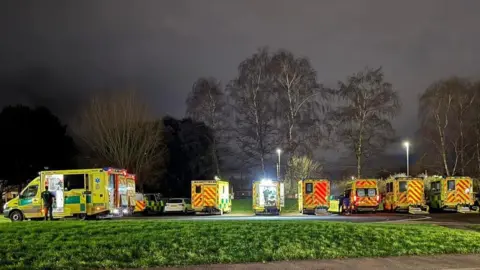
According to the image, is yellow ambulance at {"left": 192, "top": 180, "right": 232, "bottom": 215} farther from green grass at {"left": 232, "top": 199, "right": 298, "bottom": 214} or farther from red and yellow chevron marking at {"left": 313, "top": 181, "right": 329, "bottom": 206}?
red and yellow chevron marking at {"left": 313, "top": 181, "right": 329, "bottom": 206}

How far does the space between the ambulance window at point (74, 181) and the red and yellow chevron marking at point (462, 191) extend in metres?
26.5

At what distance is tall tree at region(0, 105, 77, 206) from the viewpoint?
57.6m

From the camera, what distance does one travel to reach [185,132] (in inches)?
2522

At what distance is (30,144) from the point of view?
58375 millimetres

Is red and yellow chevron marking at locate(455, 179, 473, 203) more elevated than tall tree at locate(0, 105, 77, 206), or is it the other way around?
tall tree at locate(0, 105, 77, 206)

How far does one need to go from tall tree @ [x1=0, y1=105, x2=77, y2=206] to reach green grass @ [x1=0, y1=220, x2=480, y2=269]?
1714 inches

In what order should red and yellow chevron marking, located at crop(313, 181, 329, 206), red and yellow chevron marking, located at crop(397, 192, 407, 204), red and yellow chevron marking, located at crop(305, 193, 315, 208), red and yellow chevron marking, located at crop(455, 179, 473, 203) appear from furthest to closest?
red and yellow chevron marking, located at crop(397, 192, 407, 204)
red and yellow chevron marking, located at crop(455, 179, 473, 203)
red and yellow chevron marking, located at crop(305, 193, 315, 208)
red and yellow chevron marking, located at crop(313, 181, 329, 206)

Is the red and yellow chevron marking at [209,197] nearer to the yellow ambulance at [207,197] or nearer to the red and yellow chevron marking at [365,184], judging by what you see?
the yellow ambulance at [207,197]

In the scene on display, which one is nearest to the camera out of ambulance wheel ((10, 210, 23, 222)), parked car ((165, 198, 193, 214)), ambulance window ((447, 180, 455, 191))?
ambulance wheel ((10, 210, 23, 222))

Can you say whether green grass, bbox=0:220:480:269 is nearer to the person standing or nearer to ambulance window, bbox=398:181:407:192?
the person standing

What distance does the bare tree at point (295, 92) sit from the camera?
45438 millimetres

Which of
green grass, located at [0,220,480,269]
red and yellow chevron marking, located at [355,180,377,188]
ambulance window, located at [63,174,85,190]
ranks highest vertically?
ambulance window, located at [63,174,85,190]

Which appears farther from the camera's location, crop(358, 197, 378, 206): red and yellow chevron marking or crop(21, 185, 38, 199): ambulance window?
crop(358, 197, 378, 206): red and yellow chevron marking

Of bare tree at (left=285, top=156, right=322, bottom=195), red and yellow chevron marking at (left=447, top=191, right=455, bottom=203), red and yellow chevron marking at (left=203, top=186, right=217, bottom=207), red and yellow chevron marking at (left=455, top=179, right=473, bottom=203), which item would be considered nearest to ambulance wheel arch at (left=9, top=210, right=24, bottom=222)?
red and yellow chevron marking at (left=203, top=186, right=217, bottom=207)
